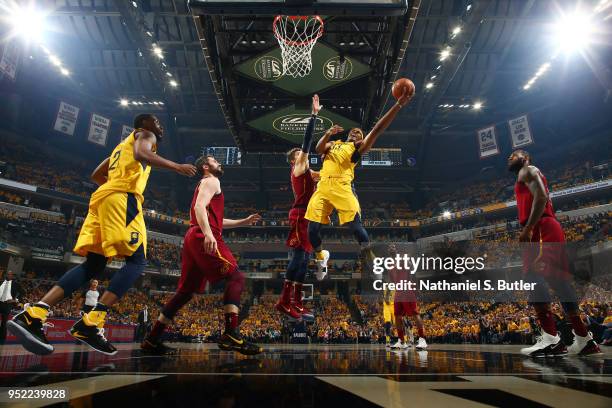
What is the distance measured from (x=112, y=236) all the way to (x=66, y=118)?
27.5m

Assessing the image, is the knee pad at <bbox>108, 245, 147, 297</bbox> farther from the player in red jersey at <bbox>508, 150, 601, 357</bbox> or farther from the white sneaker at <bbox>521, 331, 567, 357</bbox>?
the white sneaker at <bbox>521, 331, 567, 357</bbox>

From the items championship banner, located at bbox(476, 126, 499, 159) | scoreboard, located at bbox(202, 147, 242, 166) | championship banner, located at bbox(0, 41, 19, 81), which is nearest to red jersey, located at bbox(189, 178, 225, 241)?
championship banner, located at bbox(0, 41, 19, 81)

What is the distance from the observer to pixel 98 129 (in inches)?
1029

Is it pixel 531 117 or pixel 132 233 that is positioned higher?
pixel 531 117

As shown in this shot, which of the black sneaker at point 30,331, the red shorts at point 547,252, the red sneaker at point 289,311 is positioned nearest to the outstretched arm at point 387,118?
the red shorts at point 547,252

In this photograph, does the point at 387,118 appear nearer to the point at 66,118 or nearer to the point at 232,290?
the point at 232,290

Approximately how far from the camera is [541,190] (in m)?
4.20

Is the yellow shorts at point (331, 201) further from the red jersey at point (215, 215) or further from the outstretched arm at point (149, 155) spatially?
the outstretched arm at point (149, 155)

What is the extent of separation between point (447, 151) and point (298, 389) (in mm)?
32367

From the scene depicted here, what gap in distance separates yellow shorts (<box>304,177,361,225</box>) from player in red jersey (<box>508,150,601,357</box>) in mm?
1997

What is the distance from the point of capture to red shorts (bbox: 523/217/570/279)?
13.7 ft

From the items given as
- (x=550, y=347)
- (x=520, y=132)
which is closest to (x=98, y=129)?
(x=550, y=347)

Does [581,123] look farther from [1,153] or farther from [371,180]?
[1,153]

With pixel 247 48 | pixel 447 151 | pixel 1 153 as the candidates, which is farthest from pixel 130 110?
pixel 447 151
